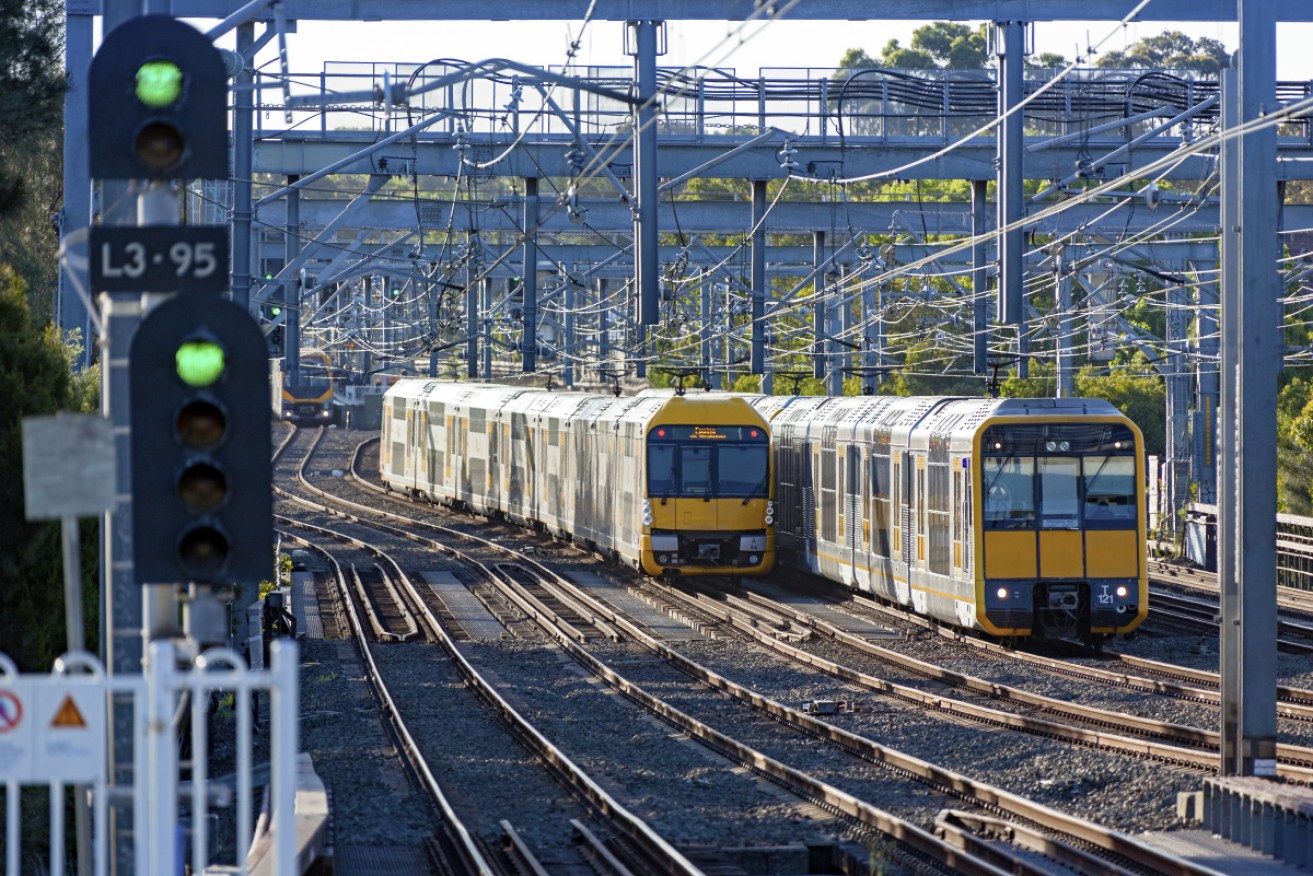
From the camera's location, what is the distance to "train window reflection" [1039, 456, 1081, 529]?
21109 millimetres

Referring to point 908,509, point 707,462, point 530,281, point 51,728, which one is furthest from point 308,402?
point 51,728

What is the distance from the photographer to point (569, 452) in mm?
35031

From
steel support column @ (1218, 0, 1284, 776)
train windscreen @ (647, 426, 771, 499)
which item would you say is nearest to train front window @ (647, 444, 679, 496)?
train windscreen @ (647, 426, 771, 499)

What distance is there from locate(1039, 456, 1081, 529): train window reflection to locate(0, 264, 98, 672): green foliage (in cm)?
1143

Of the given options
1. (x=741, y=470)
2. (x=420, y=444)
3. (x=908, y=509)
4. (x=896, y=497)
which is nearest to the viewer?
(x=908, y=509)

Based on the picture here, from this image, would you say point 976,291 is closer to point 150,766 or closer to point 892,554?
point 892,554

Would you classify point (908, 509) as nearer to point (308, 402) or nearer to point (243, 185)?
point (243, 185)

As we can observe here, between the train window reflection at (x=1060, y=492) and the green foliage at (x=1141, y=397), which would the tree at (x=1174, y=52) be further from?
the train window reflection at (x=1060, y=492)

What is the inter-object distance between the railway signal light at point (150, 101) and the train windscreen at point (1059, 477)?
49.5 feet

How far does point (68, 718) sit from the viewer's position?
6.16 metres

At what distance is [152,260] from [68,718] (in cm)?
163

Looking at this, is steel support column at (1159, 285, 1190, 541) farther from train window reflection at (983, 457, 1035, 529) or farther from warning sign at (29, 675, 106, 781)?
warning sign at (29, 675, 106, 781)

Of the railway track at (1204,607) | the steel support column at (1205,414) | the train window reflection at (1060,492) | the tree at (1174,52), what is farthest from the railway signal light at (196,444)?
the tree at (1174,52)

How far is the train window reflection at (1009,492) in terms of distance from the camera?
2092cm
